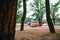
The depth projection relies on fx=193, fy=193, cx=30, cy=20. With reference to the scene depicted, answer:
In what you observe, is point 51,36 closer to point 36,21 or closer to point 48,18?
point 48,18

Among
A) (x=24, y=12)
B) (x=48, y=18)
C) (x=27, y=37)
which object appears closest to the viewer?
(x=27, y=37)

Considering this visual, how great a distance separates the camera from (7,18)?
3.25m

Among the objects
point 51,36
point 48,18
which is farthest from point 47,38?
point 48,18

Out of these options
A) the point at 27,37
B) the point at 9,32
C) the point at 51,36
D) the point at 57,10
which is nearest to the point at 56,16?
the point at 57,10

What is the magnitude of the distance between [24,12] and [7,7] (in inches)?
394

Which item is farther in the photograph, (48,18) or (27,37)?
(48,18)

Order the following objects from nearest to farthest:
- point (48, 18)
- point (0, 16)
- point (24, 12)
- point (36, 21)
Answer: point (0, 16)
point (48, 18)
point (24, 12)
point (36, 21)

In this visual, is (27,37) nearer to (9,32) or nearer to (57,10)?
(57,10)

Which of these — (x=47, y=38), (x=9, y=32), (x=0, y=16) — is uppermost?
(x=0, y=16)

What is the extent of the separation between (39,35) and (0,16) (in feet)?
28.1

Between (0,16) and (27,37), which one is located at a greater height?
(0,16)

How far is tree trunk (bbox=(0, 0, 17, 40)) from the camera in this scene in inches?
125

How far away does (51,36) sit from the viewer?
11.5 m

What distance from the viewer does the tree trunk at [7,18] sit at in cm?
318
